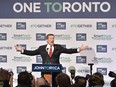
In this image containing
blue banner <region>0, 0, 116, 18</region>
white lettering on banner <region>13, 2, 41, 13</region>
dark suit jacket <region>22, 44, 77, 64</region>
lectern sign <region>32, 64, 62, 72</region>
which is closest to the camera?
lectern sign <region>32, 64, 62, 72</region>

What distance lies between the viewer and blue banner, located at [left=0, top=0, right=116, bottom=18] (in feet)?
28.2

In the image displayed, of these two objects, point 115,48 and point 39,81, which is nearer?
point 39,81

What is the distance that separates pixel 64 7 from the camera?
874 centimetres

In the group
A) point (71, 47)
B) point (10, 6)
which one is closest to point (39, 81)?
point (71, 47)

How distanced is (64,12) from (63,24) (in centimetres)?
29

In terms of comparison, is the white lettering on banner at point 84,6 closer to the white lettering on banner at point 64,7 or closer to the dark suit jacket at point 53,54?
the white lettering on banner at point 64,7

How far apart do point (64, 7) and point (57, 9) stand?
7.1 inches

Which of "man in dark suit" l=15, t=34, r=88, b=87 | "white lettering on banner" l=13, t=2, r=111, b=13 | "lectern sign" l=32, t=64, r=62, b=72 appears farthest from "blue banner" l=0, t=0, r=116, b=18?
"lectern sign" l=32, t=64, r=62, b=72

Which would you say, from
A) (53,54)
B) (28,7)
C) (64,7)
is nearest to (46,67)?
(53,54)

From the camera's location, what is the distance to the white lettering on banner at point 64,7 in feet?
28.2

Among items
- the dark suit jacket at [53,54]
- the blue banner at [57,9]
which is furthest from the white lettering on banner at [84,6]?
the dark suit jacket at [53,54]

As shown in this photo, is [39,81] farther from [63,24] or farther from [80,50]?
[63,24]

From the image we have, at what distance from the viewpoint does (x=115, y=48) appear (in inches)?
334

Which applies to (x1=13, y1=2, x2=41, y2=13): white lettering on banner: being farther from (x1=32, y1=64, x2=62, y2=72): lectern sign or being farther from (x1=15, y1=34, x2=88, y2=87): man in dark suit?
(x1=32, y1=64, x2=62, y2=72): lectern sign
